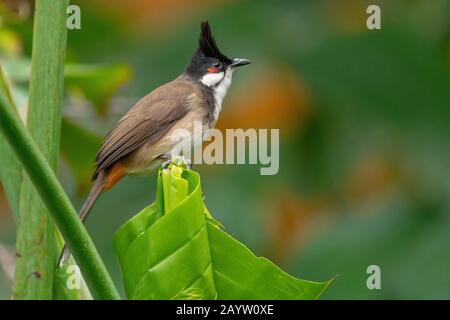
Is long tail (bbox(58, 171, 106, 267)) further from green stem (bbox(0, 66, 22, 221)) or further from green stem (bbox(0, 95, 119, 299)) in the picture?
green stem (bbox(0, 95, 119, 299))

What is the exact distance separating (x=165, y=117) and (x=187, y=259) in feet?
3.74

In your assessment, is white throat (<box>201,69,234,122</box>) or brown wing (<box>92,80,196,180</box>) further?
white throat (<box>201,69,234,122</box>)

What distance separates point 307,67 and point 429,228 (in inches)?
22.9

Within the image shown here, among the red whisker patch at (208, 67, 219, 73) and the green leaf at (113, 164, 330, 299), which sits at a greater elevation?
the red whisker patch at (208, 67, 219, 73)

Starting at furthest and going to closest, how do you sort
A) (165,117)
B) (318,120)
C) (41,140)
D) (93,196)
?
1. (318,120)
2. (165,117)
3. (93,196)
4. (41,140)

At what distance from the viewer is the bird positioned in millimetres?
2055

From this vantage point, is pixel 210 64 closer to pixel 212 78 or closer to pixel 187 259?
pixel 212 78

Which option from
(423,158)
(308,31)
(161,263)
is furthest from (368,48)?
(161,263)

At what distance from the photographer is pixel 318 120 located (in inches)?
107

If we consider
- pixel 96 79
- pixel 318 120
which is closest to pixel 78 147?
pixel 96 79

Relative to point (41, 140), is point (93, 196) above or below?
below

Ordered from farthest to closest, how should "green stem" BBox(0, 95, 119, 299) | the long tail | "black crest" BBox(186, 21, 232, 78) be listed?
"black crest" BBox(186, 21, 232, 78) < the long tail < "green stem" BBox(0, 95, 119, 299)

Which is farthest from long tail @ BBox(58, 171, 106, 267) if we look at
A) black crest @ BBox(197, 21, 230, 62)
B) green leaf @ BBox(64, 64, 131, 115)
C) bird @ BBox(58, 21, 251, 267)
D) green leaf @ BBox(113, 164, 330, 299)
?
green leaf @ BBox(113, 164, 330, 299)

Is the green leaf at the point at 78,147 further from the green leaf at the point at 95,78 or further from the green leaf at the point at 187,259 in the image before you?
the green leaf at the point at 187,259
